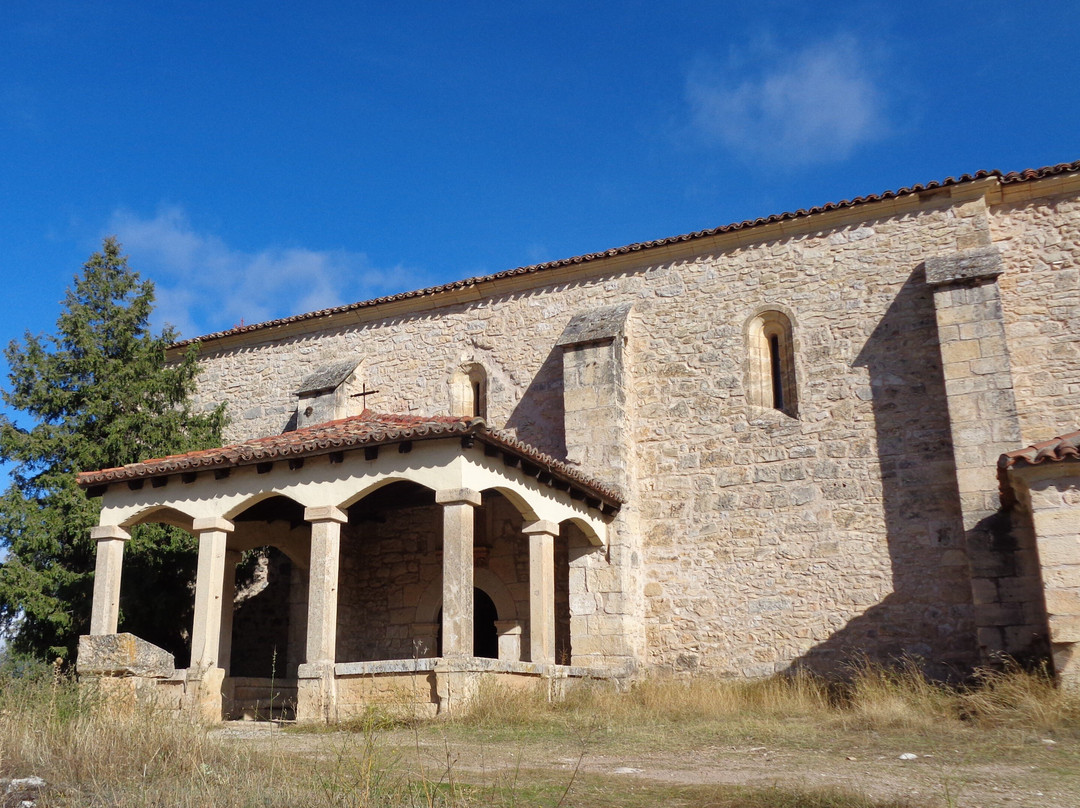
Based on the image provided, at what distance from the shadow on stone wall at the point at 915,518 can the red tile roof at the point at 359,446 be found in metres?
3.61

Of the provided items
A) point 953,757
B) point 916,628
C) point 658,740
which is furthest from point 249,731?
point 916,628

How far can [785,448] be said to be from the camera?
13398 mm

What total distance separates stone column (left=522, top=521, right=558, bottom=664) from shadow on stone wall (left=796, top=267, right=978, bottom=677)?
3415 millimetres

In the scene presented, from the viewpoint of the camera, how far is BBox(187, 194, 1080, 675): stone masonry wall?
12422 millimetres

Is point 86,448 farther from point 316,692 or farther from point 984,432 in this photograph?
point 984,432

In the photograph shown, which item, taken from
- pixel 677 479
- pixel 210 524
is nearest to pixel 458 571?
pixel 210 524

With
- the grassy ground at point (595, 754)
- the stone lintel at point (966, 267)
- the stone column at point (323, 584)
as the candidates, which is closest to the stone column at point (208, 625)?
the grassy ground at point (595, 754)

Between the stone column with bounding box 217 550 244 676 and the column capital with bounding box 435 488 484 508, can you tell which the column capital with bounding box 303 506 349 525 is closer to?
the column capital with bounding box 435 488 484 508

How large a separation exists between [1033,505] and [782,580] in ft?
13.4

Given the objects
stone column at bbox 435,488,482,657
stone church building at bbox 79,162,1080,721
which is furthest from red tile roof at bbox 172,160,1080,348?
stone column at bbox 435,488,482,657

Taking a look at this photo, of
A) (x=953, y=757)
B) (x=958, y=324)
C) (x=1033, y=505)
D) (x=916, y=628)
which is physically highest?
(x=958, y=324)

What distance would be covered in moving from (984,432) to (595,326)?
5.45 meters

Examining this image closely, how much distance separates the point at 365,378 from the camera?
16.7 metres

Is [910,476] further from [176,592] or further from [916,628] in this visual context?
[176,592]
